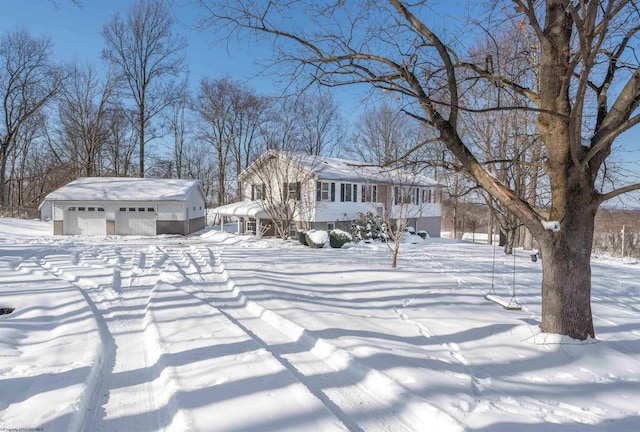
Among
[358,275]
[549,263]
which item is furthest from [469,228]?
[549,263]

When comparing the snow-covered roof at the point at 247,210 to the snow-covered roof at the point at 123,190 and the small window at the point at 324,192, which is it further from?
the small window at the point at 324,192

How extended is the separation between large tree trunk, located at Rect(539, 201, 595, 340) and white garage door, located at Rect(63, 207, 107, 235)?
25652mm

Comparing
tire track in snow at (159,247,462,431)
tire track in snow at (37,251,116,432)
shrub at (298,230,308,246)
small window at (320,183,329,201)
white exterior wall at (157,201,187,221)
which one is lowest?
tire track in snow at (37,251,116,432)

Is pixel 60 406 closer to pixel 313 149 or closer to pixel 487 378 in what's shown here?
pixel 487 378

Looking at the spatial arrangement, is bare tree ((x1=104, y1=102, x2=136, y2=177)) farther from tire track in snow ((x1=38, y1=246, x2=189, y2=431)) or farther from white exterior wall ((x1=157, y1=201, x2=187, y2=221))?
tire track in snow ((x1=38, y1=246, x2=189, y2=431))

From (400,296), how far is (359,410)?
13.0 ft

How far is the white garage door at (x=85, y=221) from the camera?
23156 mm

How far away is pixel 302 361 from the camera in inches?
145

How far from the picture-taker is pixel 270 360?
11.9 ft

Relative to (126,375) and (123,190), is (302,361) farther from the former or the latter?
(123,190)

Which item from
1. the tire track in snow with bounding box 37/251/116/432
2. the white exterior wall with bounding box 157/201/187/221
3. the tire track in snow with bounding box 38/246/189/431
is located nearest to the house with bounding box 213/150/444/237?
the white exterior wall with bounding box 157/201/187/221

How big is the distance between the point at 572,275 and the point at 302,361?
339 centimetres

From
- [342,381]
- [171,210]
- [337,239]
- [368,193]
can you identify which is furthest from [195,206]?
[342,381]

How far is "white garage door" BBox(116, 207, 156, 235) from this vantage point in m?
23.8
